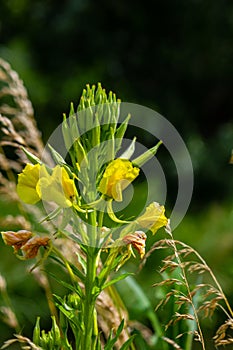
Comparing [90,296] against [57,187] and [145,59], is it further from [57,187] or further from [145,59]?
[145,59]

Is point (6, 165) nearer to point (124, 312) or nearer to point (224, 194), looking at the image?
point (124, 312)

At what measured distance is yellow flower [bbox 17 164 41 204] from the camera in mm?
766

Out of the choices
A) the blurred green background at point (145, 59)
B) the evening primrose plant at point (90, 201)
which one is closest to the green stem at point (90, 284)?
the evening primrose plant at point (90, 201)

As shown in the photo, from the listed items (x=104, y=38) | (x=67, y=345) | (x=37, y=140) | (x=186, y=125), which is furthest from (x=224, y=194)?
(x=67, y=345)

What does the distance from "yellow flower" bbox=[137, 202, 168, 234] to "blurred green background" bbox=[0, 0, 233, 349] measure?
354cm

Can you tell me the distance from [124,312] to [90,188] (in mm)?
483

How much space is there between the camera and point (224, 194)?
14.2 ft

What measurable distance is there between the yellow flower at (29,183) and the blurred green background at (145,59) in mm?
3539

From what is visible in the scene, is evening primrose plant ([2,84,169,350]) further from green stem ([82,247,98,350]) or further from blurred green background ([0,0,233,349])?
blurred green background ([0,0,233,349])

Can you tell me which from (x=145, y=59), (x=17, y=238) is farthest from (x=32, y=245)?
(x=145, y=59)

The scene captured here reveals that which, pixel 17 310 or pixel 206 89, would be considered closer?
pixel 17 310

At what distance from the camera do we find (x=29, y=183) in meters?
0.78

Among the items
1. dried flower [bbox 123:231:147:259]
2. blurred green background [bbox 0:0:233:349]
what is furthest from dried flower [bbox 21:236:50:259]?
blurred green background [bbox 0:0:233:349]

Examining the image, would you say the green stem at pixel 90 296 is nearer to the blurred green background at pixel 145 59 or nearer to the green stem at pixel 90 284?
the green stem at pixel 90 284
